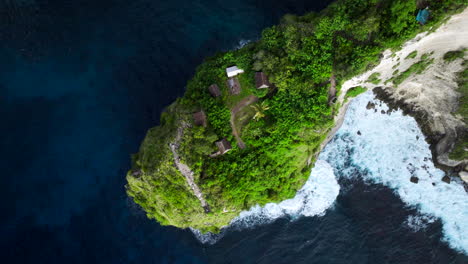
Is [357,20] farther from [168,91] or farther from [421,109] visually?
[168,91]

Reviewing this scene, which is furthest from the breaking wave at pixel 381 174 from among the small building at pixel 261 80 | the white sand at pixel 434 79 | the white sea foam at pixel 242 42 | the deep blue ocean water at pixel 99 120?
the white sea foam at pixel 242 42

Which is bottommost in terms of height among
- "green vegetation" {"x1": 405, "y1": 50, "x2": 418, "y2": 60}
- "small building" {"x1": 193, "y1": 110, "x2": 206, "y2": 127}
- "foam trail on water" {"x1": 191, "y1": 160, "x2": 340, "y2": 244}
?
"foam trail on water" {"x1": 191, "y1": 160, "x2": 340, "y2": 244}

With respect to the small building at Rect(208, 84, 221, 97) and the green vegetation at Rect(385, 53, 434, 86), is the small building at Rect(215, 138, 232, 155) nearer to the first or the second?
the small building at Rect(208, 84, 221, 97)

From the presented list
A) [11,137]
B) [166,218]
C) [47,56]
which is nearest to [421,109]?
[166,218]

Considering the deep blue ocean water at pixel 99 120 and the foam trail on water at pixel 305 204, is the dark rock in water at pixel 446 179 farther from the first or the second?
the foam trail on water at pixel 305 204

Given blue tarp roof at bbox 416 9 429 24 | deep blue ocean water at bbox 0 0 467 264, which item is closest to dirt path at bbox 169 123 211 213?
deep blue ocean water at bbox 0 0 467 264
